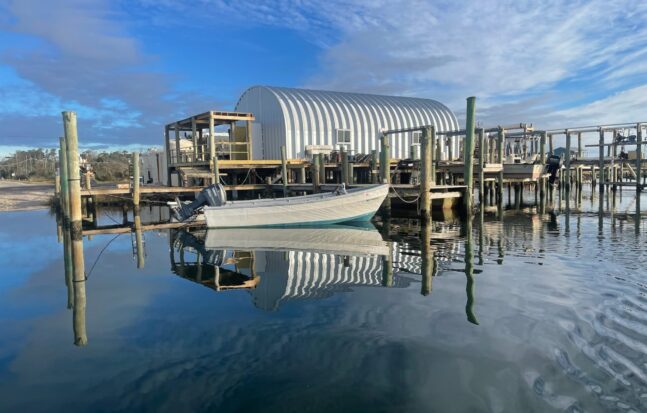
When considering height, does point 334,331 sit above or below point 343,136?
below

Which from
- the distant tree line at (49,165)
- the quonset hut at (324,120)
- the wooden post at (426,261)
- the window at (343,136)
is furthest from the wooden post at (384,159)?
the distant tree line at (49,165)

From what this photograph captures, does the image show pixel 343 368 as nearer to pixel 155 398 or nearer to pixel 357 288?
pixel 155 398

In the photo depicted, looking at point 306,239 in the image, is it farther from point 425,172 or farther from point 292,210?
point 425,172

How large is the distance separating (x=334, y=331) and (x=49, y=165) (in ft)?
278

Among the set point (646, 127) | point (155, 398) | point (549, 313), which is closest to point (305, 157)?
point (646, 127)

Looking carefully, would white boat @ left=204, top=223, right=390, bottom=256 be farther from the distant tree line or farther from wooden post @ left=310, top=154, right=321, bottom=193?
the distant tree line

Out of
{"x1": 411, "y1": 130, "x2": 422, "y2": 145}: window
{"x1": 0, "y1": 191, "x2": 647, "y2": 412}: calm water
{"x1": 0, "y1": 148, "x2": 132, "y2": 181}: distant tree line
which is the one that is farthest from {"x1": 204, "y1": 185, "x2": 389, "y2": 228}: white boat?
{"x1": 0, "y1": 148, "x2": 132, "y2": 181}: distant tree line

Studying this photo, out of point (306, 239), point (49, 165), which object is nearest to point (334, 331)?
point (306, 239)

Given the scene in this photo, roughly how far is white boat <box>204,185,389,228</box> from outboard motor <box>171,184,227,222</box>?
347mm

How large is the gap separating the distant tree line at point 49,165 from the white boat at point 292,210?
39.9 metres

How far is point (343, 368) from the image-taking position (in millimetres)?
5785

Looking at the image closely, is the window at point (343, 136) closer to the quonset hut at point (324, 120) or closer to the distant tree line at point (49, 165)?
the quonset hut at point (324, 120)

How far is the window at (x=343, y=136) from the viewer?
32781 millimetres

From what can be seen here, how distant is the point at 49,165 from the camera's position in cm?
7869
